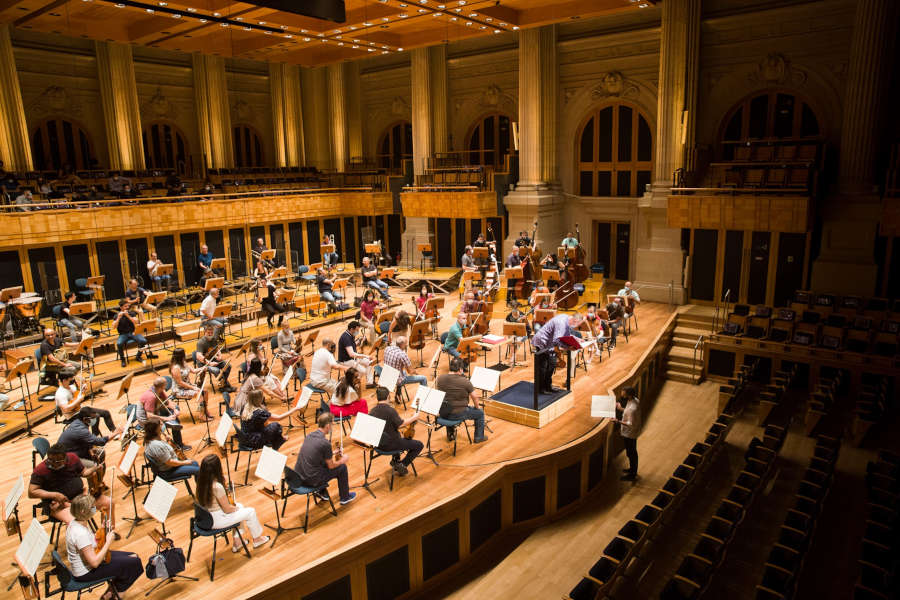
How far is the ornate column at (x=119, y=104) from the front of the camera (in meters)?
19.7

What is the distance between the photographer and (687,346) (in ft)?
45.4

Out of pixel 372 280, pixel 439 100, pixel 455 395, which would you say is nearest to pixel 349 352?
pixel 455 395

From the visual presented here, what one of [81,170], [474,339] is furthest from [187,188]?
[474,339]

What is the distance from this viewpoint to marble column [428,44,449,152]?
21406 mm

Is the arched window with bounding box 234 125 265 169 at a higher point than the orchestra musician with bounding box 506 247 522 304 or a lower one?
higher

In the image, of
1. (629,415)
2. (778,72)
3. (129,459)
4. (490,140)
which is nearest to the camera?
(129,459)

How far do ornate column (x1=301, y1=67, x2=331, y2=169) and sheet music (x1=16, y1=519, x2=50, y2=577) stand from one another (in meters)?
21.6

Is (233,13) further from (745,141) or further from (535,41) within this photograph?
(745,141)

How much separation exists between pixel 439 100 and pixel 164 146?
10.0 meters

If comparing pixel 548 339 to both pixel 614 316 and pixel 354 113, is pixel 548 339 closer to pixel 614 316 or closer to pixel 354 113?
pixel 614 316

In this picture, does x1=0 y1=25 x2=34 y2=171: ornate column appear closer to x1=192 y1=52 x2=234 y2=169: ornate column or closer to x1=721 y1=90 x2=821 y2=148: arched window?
x1=192 y1=52 x2=234 y2=169: ornate column

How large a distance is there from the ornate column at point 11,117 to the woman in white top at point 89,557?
16376mm

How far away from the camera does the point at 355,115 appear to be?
24.5 metres

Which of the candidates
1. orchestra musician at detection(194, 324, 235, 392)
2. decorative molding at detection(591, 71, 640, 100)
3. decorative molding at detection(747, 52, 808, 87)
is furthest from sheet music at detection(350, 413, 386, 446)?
decorative molding at detection(591, 71, 640, 100)
